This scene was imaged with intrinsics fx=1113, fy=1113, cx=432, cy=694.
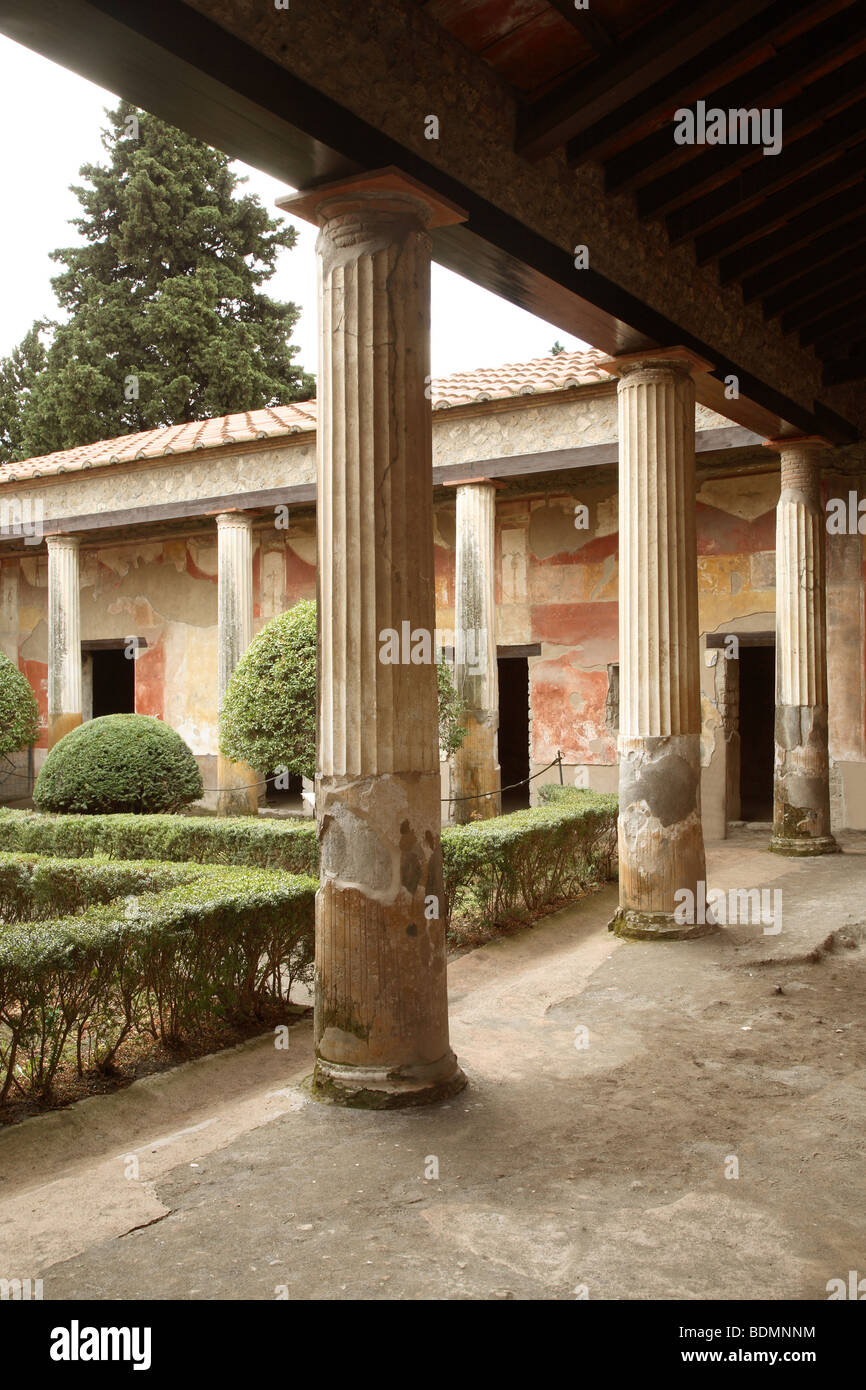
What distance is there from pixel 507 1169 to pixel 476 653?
8.31 metres

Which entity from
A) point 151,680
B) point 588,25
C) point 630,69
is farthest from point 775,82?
point 151,680

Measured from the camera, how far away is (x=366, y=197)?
12.6ft

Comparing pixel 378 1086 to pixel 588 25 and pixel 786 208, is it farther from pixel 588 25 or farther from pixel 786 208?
pixel 786 208

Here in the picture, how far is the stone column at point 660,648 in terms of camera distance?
635cm

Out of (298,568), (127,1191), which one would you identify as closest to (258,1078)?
(127,1191)

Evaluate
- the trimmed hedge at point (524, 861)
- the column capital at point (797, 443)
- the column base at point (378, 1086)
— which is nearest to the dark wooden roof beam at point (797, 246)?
the column capital at point (797, 443)

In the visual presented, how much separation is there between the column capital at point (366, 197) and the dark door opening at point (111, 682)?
14.5 metres

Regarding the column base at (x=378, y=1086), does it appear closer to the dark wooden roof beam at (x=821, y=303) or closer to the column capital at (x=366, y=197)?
the column capital at (x=366, y=197)

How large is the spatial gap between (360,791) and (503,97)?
2837 millimetres

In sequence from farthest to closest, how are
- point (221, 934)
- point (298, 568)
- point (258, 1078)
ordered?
point (298, 568) < point (221, 934) < point (258, 1078)
